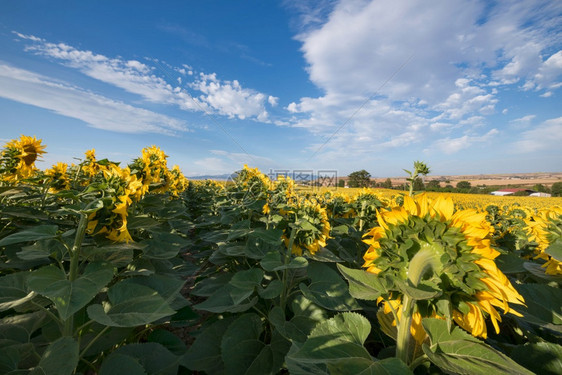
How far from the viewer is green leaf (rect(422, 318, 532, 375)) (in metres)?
0.80

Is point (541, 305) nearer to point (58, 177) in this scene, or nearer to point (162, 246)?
point (162, 246)

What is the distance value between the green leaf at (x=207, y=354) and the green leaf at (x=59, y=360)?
36.8 inches

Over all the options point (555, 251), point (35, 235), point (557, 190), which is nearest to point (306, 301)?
point (555, 251)

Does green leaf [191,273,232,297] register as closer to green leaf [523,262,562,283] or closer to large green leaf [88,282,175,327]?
large green leaf [88,282,175,327]

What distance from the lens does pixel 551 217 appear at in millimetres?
2049

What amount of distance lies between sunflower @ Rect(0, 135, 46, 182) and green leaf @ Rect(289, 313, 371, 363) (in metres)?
4.66

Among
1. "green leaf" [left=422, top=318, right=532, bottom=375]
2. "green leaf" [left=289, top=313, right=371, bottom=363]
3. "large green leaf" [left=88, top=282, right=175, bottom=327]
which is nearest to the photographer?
"green leaf" [left=422, top=318, right=532, bottom=375]

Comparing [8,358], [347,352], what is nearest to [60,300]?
[8,358]

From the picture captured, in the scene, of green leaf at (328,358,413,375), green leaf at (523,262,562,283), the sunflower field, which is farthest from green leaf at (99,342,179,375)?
green leaf at (523,262,562,283)

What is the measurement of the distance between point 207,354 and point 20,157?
13.2 feet

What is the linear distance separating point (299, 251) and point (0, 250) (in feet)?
10.8

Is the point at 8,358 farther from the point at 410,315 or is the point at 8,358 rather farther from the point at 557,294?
the point at 557,294

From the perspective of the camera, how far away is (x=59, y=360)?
1257mm

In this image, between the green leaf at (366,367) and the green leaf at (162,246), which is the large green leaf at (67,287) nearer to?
the green leaf at (162,246)
